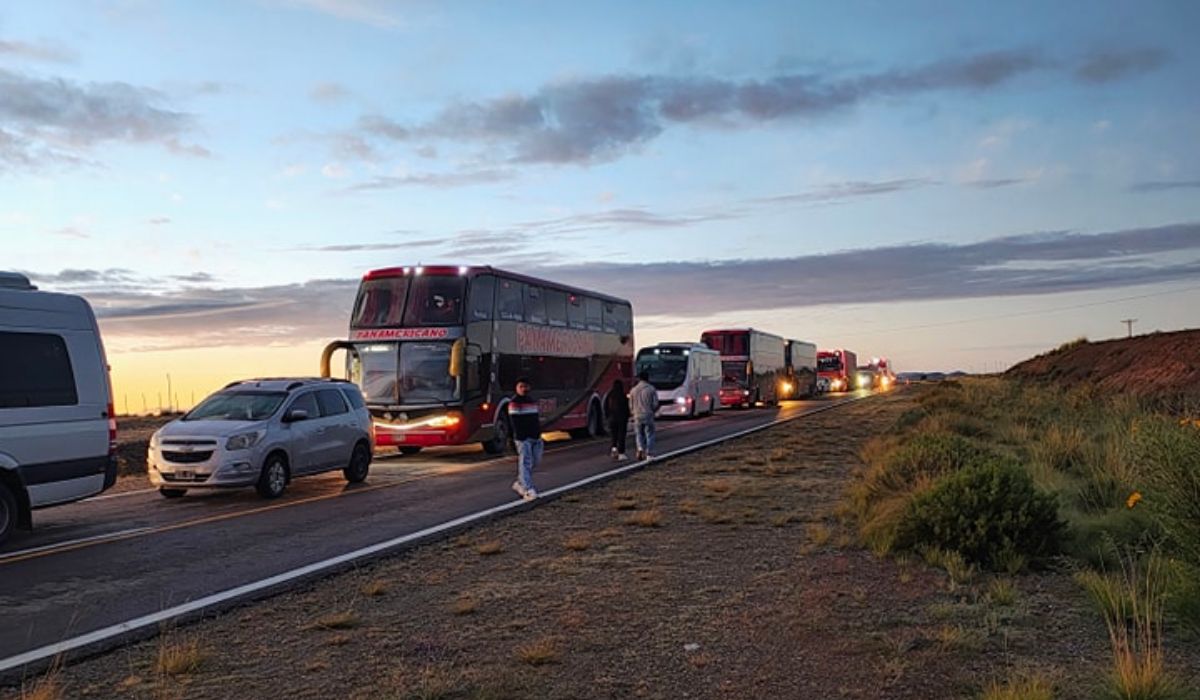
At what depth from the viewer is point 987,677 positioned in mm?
5938

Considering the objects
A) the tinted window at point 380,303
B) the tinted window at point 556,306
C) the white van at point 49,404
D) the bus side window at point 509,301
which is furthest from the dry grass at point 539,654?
the tinted window at point 556,306

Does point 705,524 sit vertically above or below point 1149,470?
below

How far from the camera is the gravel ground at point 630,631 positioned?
5980 millimetres

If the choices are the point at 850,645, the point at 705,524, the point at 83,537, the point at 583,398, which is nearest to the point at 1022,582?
the point at 850,645

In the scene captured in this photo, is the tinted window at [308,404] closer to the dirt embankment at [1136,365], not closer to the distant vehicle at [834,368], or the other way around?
the dirt embankment at [1136,365]

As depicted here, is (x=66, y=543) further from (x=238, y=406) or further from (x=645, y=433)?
(x=645, y=433)

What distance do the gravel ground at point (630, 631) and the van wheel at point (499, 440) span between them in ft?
38.8

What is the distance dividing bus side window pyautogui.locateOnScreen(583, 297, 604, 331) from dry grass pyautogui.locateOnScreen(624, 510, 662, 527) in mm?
16747

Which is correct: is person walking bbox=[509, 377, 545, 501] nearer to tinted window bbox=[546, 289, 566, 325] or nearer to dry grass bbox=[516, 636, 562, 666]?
dry grass bbox=[516, 636, 562, 666]

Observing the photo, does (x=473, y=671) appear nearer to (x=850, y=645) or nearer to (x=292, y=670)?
(x=292, y=670)

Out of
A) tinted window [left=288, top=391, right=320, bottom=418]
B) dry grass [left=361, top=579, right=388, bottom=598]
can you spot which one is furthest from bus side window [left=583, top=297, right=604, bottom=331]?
dry grass [left=361, top=579, right=388, bottom=598]

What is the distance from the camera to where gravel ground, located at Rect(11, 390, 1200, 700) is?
235 inches

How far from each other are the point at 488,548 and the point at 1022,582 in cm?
518

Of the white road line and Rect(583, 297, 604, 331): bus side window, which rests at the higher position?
Rect(583, 297, 604, 331): bus side window
